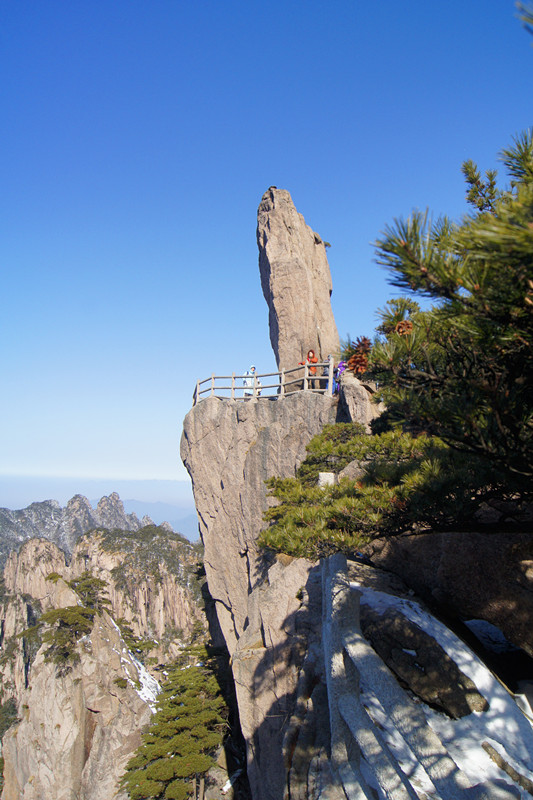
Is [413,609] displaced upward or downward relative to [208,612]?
upward

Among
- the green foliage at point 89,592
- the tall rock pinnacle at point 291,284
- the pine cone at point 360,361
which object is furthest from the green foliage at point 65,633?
the pine cone at point 360,361

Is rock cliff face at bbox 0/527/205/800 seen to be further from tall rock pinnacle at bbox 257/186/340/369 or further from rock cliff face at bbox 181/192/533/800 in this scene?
tall rock pinnacle at bbox 257/186/340/369

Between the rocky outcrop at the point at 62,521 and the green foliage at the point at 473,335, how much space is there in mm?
125872

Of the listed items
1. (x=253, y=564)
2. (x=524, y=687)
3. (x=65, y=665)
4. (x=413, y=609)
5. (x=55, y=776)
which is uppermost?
(x=413, y=609)

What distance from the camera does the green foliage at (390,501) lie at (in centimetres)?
526

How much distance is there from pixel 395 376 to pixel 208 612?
105ft

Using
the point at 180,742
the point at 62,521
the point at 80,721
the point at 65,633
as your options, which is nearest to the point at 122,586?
the point at 65,633

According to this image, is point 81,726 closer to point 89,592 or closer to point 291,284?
point 89,592

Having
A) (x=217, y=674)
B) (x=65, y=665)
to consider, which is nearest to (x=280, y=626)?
(x=217, y=674)

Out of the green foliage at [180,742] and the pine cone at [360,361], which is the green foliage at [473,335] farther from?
the green foliage at [180,742]

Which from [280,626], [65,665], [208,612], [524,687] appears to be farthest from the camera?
[208,612]

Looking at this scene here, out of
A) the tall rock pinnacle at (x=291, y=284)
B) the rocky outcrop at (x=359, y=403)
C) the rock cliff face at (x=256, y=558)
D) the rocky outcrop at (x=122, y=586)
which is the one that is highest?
the tall rock pinnacle at (x=291, y=284)

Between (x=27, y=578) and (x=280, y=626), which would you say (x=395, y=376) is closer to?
(x=280, y=626)

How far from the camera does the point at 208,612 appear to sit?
3209 centimetres
